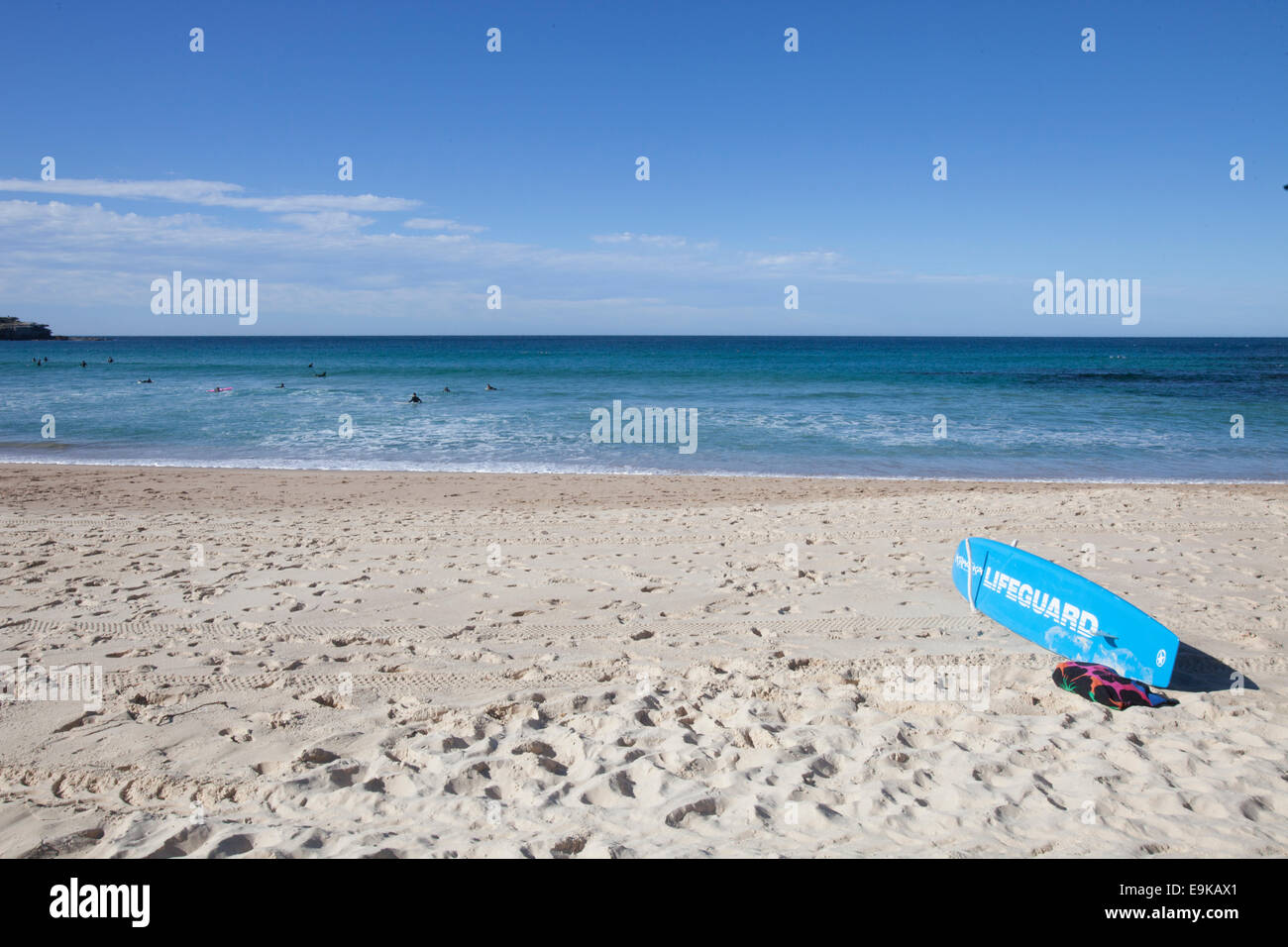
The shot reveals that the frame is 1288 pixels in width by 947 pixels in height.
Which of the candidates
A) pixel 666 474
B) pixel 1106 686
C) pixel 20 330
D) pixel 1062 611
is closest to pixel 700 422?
pixel 666 474

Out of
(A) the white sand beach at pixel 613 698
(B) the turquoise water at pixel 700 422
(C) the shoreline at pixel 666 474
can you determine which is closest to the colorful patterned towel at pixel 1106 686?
(A) the white sand beach at pixel 613 698

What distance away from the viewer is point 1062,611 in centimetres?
531

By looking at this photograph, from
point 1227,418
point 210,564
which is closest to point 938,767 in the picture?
point 210,564

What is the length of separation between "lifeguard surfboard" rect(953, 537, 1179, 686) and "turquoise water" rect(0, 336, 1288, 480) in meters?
9.27

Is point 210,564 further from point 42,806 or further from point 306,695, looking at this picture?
point 42,806

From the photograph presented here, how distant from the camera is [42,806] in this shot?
3.30m

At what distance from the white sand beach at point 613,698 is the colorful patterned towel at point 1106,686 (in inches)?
3.9

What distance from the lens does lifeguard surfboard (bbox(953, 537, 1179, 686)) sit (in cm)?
472

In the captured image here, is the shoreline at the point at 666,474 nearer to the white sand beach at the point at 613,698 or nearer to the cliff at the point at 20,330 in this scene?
the white sand beach at the point at 613,698

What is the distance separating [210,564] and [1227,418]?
1097 inches

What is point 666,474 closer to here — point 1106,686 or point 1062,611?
point 1062,611
